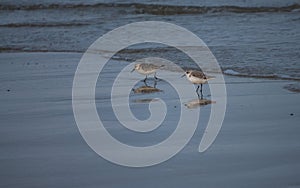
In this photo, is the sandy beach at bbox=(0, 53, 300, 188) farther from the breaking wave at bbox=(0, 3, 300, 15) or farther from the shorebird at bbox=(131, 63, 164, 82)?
the breaking wave at bbox=(0, 3, 300, 15)

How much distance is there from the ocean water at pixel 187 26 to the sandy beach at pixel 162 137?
153 cm

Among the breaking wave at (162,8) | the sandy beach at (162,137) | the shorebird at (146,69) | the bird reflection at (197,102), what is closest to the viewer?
the sandy beach at (162,137)

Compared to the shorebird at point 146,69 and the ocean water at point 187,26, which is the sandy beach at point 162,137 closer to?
the shorebird at point 146,69

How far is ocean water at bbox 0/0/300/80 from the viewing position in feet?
31.6

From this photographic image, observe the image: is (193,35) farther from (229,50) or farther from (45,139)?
(45,139)

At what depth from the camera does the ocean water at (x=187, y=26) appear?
31.6 feet

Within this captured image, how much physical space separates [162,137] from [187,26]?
787 centimetres

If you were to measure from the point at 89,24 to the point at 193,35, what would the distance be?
327 cm

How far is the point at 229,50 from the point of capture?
10.3 metres

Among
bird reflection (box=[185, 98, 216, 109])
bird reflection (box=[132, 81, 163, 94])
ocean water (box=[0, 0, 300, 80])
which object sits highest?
ocean water (box=[0, 0, 300, 80])

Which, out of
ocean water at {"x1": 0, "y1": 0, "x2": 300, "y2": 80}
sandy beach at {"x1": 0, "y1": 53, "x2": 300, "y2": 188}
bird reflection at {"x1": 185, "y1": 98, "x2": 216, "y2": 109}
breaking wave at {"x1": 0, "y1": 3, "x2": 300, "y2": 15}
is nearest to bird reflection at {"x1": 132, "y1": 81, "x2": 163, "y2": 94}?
sandy beach at {"x1": 0, "y1": 53, "x2": 300, "y2": 188}

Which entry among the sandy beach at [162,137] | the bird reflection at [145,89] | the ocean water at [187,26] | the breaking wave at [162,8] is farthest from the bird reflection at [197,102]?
the breaking wave at [162,8]

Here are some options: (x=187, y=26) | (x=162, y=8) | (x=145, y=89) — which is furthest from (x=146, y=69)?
(x=162, y=8)

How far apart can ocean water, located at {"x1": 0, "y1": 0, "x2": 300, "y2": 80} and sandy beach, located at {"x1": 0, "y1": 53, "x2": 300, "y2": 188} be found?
5.03ft
